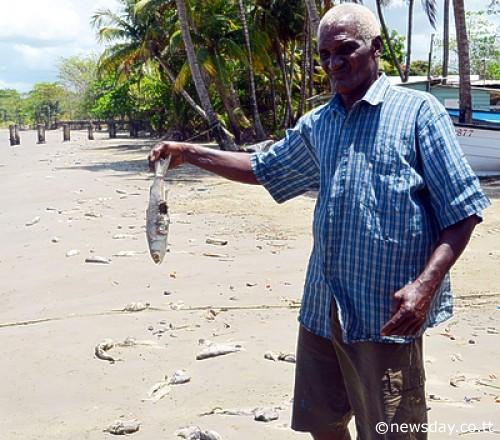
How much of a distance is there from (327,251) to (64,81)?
105541 millimetres

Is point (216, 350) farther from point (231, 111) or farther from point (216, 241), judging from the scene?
point (231, 111)

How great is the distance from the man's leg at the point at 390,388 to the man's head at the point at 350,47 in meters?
0.88

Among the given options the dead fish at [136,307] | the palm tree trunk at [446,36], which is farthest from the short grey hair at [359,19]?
the palm tree trunk at [446,36]

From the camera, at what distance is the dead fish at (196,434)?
3.77 metres

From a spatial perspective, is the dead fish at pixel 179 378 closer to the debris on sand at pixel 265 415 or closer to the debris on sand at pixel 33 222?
the debris on sand at pixel 265 415

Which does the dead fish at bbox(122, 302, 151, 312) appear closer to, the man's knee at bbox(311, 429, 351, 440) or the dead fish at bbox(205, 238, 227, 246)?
the dead fish at bbox(205, 238, 227, 246)

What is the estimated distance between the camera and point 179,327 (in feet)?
18.9

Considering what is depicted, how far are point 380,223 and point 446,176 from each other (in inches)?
10.0

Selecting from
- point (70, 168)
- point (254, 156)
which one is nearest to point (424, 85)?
point (70, 168)

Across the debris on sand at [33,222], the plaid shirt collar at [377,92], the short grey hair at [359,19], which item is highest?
the short grey hair at [359,19]

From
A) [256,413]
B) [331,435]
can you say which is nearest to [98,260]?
[256,413]

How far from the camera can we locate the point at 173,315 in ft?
20.1

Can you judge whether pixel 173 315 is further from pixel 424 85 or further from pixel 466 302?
pixel 424 85

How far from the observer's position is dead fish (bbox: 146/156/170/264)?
10.0ft
